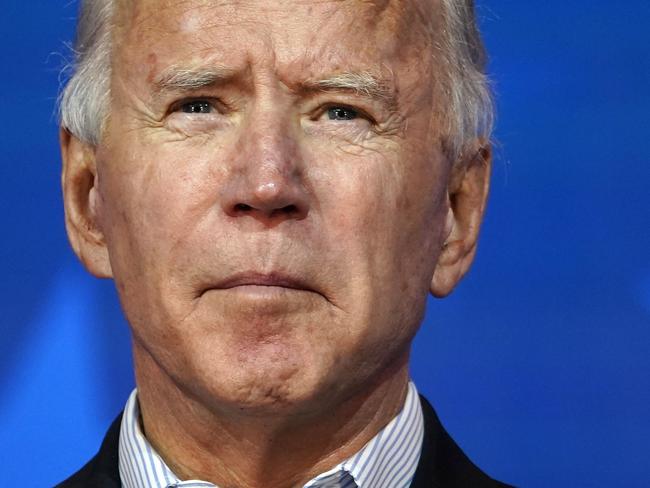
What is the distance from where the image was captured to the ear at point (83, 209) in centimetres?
311

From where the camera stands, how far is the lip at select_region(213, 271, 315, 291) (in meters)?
2.67

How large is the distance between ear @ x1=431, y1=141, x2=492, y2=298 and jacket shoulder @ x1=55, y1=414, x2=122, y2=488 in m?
0.74

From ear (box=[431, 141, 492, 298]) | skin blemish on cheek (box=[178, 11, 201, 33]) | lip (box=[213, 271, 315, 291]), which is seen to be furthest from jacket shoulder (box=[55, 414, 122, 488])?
skin blemish on cheek (box=[178, 11, 201, 33])

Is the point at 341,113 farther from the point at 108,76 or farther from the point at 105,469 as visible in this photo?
the point at 105,469

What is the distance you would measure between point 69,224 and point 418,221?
0.76 m

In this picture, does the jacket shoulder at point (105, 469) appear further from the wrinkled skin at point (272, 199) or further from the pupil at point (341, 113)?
the pupil at point (341, 113)

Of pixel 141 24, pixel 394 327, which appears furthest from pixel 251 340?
pixel 141 24

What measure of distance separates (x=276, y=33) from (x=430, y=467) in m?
0.92

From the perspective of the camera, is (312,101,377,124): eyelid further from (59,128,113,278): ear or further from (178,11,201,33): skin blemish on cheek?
(59,128,113,278): ear

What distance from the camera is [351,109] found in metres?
2.89

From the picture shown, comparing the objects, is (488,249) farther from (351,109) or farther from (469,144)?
(351,109)

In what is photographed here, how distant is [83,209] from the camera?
3141 millimetres

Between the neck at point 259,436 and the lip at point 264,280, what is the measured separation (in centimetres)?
29

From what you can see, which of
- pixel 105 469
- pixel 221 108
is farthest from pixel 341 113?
pixel 105 469
